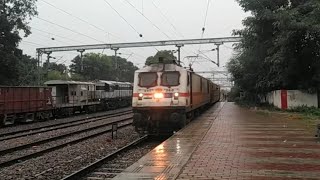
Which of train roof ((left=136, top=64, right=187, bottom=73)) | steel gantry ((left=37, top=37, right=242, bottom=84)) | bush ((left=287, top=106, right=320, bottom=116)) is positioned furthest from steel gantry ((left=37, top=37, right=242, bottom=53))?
train roof ((left=136, top=64, right=187, bottom=73))

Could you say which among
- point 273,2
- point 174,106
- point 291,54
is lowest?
point 174,106

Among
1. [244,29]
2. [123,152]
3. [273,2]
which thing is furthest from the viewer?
[244,29]

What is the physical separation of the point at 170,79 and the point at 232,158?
27.1 ft

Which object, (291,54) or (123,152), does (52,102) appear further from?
(123,152)

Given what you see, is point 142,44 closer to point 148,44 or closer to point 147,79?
point 148,44

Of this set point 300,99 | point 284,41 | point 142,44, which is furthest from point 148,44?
point 284,41

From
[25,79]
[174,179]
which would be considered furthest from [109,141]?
[25,79]

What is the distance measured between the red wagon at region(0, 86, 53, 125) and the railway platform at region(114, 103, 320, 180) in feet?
50.5

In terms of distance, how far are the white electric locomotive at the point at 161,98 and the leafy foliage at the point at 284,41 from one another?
10.6 metres

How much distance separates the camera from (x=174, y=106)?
17.3 metres

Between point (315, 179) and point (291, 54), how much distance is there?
71.9ft

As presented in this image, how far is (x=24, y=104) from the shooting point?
28.6m

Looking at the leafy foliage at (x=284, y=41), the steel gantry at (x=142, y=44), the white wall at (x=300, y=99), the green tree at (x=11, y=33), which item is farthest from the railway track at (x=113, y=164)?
the steel gantry at (x=142, y=44)

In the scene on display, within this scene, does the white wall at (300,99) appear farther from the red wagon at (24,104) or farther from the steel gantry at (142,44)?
the steel gantry at (142,44)
